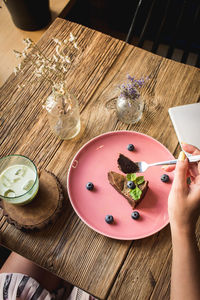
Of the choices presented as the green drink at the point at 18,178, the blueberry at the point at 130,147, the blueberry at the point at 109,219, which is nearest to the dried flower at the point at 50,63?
the green drink at the point at 18,178

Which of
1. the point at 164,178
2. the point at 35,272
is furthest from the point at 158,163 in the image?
the point at 35,272

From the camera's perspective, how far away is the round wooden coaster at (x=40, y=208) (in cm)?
104

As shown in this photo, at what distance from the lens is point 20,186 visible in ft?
3.40

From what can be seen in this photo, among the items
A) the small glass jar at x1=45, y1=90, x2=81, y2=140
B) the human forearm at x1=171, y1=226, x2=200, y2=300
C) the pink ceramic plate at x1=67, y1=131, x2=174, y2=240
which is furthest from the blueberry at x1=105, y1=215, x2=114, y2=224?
the small glass jar at x1=45, y1=90, x2=81, y2=140

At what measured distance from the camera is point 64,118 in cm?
120

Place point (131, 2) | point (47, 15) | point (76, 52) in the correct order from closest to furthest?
point (76, 52) → point (47, 15) → point (131, 2)

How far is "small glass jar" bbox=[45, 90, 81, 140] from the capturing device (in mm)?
1170

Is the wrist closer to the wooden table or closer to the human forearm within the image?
the human forearm

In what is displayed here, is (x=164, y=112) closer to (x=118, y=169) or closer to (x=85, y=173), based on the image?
(x=118, y=169)

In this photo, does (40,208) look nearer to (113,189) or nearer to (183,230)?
(113,189)

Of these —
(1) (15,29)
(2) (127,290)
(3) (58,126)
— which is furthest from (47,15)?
(2) (127,290)

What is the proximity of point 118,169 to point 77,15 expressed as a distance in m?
1.91

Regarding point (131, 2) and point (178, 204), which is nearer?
point (178, 204)

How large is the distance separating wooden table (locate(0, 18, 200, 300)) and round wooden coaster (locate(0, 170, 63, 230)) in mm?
43
